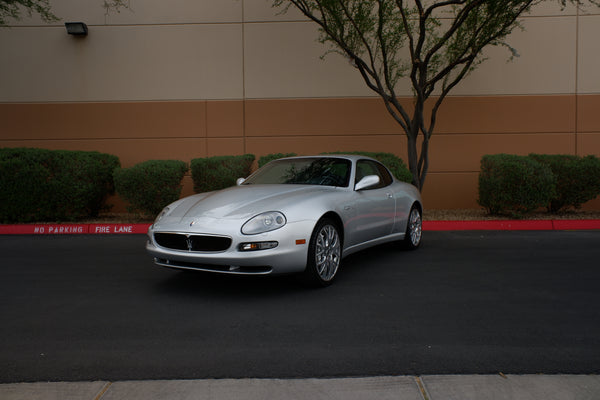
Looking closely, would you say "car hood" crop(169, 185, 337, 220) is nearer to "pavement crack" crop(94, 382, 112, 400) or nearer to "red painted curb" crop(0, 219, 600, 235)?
"pavement crack" crop(94, 382, 112, 400)

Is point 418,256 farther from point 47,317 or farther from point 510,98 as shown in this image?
point 510,98

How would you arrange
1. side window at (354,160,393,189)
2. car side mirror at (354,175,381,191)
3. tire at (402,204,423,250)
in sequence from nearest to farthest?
car side mirror at (354,175,381,191) → side window at (354,160,393,189) → tire at (402,204,423,250)

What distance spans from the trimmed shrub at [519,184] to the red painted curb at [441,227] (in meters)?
0.49

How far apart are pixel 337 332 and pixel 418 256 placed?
326cm

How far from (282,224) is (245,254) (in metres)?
0.44

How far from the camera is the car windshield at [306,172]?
553 centimetres

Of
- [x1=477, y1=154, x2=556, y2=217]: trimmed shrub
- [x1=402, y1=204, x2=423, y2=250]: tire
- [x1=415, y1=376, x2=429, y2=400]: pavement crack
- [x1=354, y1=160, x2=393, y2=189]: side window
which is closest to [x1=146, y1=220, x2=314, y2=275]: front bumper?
[x1=354, y1=160, x2=393, y2=189]: side window

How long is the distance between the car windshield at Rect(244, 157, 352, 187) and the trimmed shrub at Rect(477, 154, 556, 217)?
4.99 m

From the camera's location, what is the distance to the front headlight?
13.9ft

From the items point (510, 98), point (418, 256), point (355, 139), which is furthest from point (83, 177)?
point (510, 98)

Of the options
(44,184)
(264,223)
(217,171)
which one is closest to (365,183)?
(264,223)

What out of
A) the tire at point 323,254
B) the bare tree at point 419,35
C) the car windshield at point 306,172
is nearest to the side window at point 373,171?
the car windshield at point 306,172

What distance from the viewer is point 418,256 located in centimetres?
640

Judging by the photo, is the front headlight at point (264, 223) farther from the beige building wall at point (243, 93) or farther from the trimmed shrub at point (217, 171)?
the beige building wall at point (243, 93)
